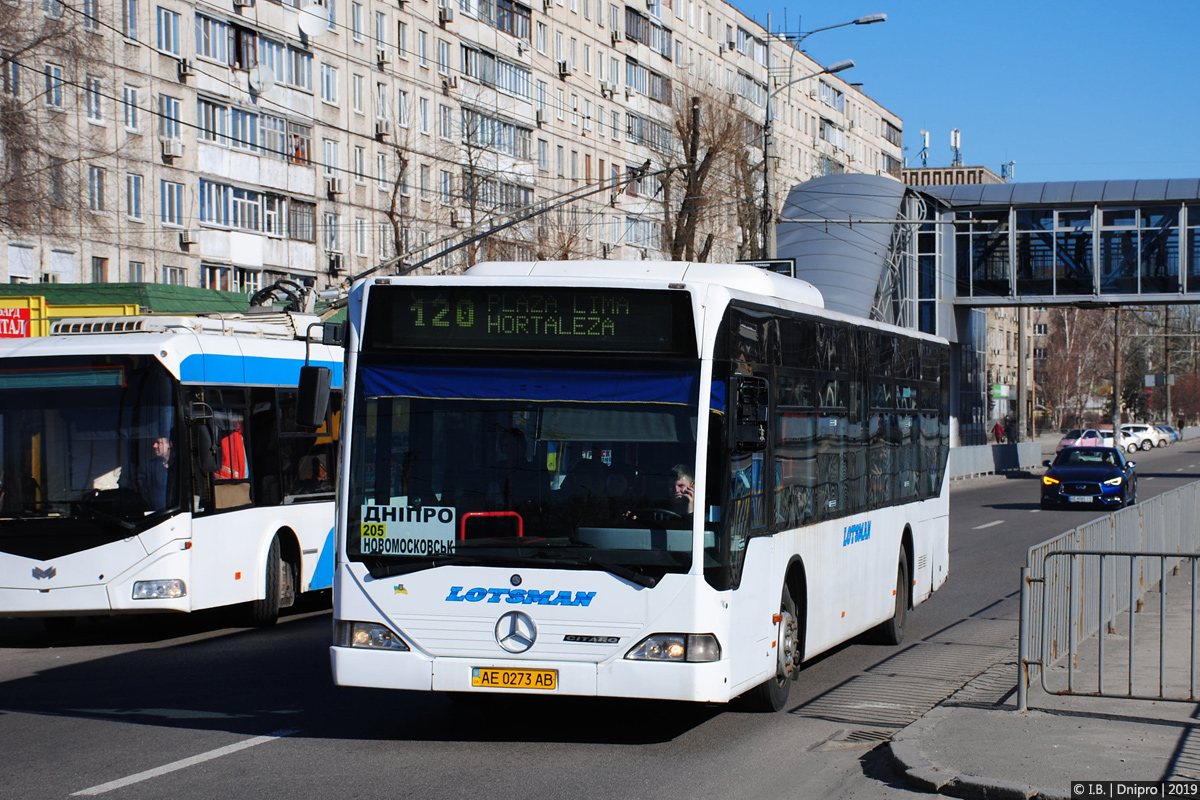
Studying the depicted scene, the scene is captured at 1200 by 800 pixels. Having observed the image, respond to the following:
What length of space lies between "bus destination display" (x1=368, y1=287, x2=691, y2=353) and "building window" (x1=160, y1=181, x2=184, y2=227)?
37509mm

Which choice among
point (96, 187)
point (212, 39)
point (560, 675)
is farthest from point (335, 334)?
point (212, 39)

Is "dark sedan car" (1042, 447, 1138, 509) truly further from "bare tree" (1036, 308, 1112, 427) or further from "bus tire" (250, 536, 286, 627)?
"bare tree" (1036, 308, 1112, 427)

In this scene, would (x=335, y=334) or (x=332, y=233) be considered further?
(x=332, y=233)

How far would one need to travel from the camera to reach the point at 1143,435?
88688mm

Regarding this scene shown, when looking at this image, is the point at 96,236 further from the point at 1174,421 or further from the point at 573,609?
the point at 1174,421

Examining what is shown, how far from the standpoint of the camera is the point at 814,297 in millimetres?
12023

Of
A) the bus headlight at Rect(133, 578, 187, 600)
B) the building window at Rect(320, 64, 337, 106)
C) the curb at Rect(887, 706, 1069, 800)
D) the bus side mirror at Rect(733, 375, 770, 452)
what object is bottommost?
the curb at Rect(887, 706, 1069, 800)

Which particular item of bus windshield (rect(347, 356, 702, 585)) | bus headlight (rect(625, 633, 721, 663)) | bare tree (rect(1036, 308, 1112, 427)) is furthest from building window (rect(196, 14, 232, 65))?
bare tree (rect(1036, 308, 1112, 427))

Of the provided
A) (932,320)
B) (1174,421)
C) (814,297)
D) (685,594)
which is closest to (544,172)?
(932,320)

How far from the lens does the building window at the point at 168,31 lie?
145ft

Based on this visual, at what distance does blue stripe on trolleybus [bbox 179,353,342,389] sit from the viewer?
1409 centimetres

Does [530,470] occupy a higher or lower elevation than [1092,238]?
lower

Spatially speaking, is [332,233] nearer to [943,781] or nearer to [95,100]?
[95,100]

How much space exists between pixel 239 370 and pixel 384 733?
6.59 metres
